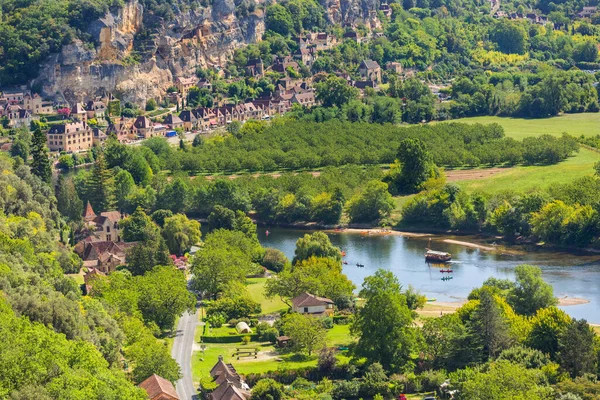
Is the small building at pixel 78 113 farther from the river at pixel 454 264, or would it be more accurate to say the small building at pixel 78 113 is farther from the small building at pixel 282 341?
the small building at pixel 282 341

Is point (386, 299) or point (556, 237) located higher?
point (386, 299)

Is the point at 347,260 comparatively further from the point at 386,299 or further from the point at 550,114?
the point at 550,114

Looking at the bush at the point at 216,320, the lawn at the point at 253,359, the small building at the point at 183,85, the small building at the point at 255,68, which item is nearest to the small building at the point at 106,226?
the bush at the point at 216,320

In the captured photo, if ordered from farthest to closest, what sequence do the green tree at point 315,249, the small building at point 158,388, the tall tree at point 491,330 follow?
1. the green tree at point 315,249
2. the tall tree at point 491,330
3. the small building at point 158,388

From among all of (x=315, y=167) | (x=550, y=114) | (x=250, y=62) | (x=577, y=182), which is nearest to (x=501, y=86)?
(x=550, y=114)

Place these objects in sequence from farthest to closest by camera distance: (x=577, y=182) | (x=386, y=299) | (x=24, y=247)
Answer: (x=577, y=182) < (x=24, y=247) < (x=386, y=299)

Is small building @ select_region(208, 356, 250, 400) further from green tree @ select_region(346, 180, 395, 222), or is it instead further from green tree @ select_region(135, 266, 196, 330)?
green tree @ select_region(346, 180, 395, 222)
